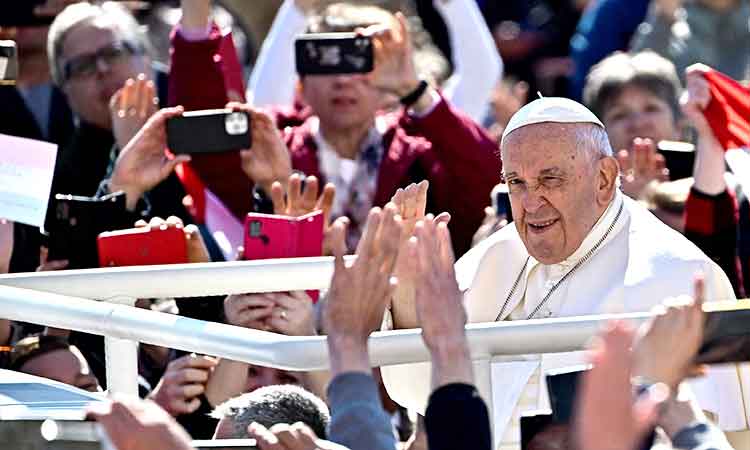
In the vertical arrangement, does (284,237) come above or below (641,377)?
below

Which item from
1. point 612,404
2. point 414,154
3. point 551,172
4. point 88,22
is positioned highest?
point 612,404

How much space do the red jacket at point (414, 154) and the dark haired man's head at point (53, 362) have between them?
142 cm

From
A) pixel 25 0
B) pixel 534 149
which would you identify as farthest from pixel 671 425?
pixel 25 0

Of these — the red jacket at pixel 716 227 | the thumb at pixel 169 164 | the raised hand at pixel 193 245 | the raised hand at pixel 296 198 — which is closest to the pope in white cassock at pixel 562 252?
the raised hand at pixel 296 198

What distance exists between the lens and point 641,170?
248 inches

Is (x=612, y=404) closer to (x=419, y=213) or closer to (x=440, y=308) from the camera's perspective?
(x=440, y=308)

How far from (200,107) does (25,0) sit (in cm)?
135

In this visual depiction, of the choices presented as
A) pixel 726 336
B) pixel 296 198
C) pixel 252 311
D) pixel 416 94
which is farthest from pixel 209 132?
pixel 726 336

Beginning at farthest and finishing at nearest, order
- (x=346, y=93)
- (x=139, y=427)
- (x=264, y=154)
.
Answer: (x=346, y=93)
(x=264, y=154)
(x=139, y=427)

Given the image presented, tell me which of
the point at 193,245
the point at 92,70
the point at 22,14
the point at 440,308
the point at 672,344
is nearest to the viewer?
the point at 672,344

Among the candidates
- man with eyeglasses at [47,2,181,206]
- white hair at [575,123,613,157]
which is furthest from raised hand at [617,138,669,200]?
man with eyeglasses at [47,2,181,206]

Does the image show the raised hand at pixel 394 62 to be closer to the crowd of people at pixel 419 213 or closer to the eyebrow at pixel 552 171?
the crowd of people at pixel 419 213

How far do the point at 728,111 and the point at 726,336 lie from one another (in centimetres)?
258

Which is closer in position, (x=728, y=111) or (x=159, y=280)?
(x=159, y=280)
